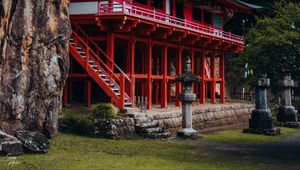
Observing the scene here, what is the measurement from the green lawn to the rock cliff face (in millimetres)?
1505

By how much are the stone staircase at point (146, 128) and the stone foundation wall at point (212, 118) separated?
5.46 ft

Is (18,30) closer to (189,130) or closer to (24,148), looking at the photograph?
(24,148)

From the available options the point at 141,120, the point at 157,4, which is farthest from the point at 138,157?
the point at 157,4

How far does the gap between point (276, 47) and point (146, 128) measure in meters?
13.7

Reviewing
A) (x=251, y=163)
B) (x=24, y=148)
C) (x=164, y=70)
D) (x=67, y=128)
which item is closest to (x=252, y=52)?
(x=164, y=70)

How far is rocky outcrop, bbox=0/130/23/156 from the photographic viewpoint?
1260 cm

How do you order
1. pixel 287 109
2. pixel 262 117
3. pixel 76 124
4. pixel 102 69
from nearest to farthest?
pixel 76 124, pixel 102 69, pixel 262 117, pixel 287 109

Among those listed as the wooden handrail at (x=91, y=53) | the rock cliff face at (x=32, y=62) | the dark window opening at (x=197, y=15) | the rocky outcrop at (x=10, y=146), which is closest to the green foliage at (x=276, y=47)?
the dark window opening at (x=197, y=15)

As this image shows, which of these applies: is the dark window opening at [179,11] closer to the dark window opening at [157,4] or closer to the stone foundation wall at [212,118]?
the dark window opening at [157,4]

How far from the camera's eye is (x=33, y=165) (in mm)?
11383

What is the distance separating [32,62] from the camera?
54.3 feet

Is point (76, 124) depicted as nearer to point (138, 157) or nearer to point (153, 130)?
point (153, 130)

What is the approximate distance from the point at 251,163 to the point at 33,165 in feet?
21.5

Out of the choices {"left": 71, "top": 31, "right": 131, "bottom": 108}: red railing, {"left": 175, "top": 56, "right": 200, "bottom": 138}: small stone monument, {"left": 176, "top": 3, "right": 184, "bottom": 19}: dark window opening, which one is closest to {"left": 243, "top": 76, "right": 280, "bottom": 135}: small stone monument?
{"left": 175, "top": 56, "right": 200, "bottom": 138}: small stone monument
